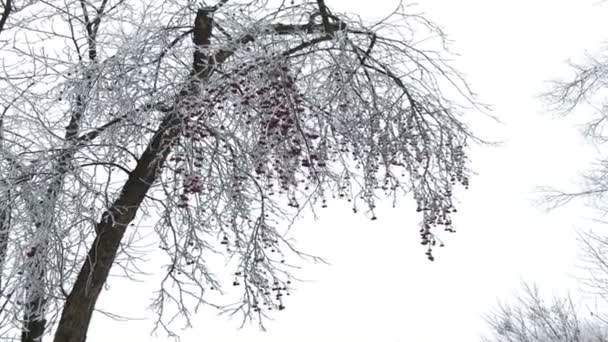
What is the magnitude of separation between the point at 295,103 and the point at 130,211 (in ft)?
5.85

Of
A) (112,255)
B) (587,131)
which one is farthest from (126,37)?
(587,131)

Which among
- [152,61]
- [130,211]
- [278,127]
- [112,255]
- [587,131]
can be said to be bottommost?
[278,127]

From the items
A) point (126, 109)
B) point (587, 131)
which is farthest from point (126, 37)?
point (587, 131)

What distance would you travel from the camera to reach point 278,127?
3.20 metres

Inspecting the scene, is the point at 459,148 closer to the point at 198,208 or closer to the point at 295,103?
the point at 295,103

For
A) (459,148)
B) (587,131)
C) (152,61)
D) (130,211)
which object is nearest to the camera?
(459,148)

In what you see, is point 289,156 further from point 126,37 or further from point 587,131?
point 587,131

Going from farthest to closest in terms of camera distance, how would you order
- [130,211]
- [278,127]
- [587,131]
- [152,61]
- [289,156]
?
1. [587,131]
2. [130,211]
3. [152,61]
4. [289,156]
5. [278,127]

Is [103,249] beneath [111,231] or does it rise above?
beneath

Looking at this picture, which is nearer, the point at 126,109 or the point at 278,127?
the point at 278,127

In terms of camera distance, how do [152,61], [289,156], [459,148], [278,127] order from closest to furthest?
[278,127], [289,156], [459,148], [152,61]

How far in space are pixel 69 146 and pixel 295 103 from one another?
162 centimetres

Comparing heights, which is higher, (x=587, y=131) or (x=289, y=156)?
(x=587, y=131)

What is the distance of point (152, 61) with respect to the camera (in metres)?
4.12
